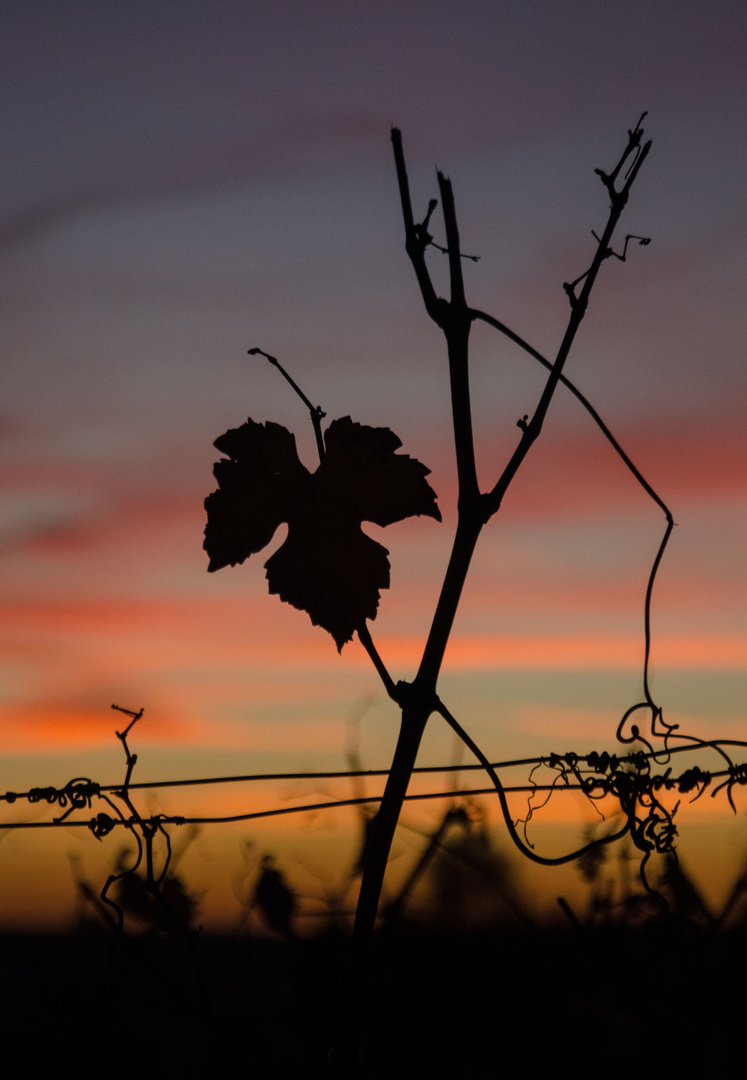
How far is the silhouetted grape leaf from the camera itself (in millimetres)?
1381

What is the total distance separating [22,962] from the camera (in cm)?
224

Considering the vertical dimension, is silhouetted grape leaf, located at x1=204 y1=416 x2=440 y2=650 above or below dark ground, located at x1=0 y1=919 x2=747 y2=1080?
above

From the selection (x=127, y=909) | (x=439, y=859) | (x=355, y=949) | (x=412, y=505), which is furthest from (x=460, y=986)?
(x=412, y=505)

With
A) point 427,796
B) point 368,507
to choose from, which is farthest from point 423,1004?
point 368,507

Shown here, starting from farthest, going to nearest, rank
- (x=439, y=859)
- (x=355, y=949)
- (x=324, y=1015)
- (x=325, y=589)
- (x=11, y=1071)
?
(x=439, y=859)
(x=11, y=1071)
(x=324, y=1015)
(x=325, y=589)
(x=355, y=949)

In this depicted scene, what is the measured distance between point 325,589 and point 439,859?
3.67 feet

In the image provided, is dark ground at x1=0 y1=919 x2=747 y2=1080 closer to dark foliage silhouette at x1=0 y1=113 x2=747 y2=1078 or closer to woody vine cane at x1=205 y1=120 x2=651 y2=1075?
dark foliage silhouette at x1=0 y1=113 x2=747 y2=1078

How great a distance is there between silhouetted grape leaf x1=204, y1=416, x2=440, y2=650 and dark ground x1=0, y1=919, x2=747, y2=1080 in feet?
2.76

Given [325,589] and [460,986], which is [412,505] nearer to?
[325,589]

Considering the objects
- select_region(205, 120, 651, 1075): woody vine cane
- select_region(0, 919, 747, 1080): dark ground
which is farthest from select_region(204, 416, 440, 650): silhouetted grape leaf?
select_region(0, 919, 747, 1080): dark ground

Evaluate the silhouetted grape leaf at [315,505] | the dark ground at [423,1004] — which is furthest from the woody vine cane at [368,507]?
the dark ground at [423,1004]

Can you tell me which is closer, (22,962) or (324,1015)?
(324,1015)

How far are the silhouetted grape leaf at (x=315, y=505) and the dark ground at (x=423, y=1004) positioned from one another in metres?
0.84

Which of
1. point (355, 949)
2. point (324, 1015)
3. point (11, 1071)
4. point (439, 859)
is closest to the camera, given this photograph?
point (355, 949)
